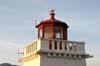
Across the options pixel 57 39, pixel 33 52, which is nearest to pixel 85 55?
pixel 57 39

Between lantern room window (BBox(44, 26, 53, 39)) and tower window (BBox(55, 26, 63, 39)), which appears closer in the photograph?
lantern room window (BBox(44, 26, 53, 39))

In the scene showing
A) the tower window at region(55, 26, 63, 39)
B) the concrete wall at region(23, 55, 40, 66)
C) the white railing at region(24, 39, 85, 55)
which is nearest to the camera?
the white railing at region(24, 39, 85, 55)

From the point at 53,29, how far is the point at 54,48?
1.08m

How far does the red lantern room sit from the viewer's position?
1396cm

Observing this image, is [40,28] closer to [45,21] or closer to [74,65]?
[45,21]

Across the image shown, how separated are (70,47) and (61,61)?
0.89 m

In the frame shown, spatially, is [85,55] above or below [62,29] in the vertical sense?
below

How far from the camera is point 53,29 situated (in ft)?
45.6

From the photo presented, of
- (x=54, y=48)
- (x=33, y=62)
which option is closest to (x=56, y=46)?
(x=54, y=48)

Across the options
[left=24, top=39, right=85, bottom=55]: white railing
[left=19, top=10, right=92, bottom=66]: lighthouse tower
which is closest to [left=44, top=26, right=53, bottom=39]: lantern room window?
[left=19, top=10, right=92, bottom=66]: lighthouse tower

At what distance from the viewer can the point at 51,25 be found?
1398 centimetres

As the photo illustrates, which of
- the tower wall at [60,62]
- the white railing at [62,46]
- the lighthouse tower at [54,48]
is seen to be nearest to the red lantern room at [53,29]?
the lighthouse tower at [54,48]

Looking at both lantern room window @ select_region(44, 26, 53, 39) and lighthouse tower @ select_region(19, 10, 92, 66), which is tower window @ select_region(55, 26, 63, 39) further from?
lantern room window @ select_region(44, 26, 53, 39)

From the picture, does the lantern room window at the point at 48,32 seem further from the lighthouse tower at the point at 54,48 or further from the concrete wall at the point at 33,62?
the concrete wall at the point at 33,62
